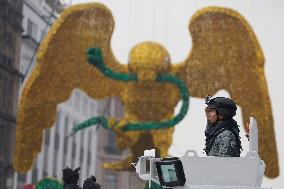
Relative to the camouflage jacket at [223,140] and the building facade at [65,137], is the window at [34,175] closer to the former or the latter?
the building facade at [65,137]

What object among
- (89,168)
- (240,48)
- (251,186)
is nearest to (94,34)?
(240,48)

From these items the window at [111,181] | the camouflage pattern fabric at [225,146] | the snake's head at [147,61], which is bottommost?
the camouflage pattern fabric at [225,146]

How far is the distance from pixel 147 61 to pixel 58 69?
318cm

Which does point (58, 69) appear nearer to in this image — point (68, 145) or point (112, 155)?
point (68, 145)

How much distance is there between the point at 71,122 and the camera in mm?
59500

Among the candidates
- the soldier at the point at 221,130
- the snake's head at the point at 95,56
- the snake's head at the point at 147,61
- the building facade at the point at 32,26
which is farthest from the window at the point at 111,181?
the soldier at the point at 221,130

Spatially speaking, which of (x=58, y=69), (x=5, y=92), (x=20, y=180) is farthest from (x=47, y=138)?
(x=58, y=69)

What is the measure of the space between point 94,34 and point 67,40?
78cm

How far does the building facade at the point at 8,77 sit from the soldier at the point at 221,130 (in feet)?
121

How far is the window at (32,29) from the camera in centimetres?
4997

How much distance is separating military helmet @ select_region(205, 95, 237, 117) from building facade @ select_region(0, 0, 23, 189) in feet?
121

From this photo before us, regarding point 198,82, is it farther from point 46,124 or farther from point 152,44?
point 46,124

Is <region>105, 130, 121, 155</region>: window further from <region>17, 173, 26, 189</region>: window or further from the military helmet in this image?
the military helmet

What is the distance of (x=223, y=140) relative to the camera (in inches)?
214
